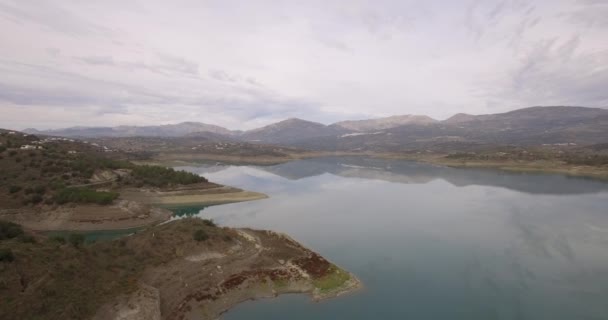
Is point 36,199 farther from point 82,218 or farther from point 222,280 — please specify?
point 222,280

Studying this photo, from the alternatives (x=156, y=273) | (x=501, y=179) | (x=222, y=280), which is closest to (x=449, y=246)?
(x=222, y=280)

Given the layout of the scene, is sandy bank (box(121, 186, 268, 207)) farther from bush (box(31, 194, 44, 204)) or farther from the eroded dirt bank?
the eroded dirt bank

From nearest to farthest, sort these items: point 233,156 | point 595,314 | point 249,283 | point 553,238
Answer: point 595,314 < point 249,283 < point 553,238 < point 233,156

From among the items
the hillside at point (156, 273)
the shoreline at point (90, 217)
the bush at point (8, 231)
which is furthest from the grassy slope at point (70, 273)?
the shoreline at point (90, 217)

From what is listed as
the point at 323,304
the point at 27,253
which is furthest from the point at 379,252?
the point at 27,253

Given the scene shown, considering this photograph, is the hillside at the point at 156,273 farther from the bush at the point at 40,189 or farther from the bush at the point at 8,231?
the bush at the point at 40,189

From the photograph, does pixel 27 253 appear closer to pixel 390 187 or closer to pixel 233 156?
pixel 390 187

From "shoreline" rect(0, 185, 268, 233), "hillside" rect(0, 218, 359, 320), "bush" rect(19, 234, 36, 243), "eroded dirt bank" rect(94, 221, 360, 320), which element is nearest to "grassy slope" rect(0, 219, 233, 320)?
"hillside" rect(0, 218, 359, 320)
